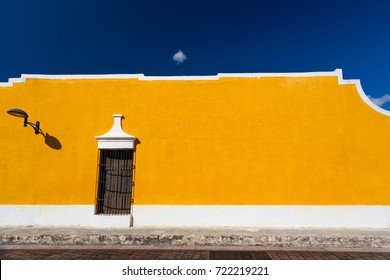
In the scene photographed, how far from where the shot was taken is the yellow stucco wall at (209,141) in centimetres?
749

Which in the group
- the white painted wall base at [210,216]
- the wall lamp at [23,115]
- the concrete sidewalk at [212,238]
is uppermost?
the wall lamp at [23,115]

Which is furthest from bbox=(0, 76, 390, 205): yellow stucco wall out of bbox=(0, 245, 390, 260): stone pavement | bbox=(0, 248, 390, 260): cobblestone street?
bbox=(0, 248, 390, 260): cobblestone street

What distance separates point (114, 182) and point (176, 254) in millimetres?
3200

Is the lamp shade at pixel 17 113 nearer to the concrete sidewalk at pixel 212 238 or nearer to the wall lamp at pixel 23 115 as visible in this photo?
the wall lamp at pixel 23 115

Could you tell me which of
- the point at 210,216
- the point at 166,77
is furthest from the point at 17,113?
the point at 210,216

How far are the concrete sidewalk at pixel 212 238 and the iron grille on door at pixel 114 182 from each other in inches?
40.4

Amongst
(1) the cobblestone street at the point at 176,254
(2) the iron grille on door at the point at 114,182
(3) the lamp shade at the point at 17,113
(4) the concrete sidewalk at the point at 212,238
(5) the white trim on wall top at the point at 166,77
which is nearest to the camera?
(1) the cobblestone street at the point at 176,254

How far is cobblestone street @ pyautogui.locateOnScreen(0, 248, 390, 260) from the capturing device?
5.26 m

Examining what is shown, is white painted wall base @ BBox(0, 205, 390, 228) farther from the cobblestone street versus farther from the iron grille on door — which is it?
the cobblestone street

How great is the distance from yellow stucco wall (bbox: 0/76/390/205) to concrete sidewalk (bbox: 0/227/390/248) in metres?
1.00

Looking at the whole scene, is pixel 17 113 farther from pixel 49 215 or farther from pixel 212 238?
pixel 212 238

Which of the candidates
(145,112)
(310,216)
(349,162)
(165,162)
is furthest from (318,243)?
(145,112)

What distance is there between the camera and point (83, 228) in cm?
732

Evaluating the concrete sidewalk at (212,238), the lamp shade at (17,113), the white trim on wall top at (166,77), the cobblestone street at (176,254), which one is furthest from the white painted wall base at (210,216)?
the white trim on wall top at (166,77)
